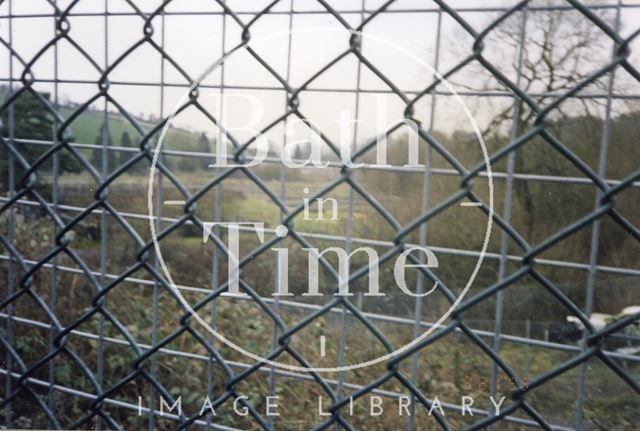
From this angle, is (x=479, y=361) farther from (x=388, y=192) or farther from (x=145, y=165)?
(x=145, y=165)

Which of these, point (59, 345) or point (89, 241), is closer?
point (59, 345)

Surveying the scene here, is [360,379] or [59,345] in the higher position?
[59,345]

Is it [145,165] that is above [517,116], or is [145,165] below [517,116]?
below

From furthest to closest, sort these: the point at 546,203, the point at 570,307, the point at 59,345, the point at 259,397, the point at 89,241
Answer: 1. the point at 89,241
2. the point at 259,397
3. the point at 546,203
4. the point at 59,345
5. the point at 570,307

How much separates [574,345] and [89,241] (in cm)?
148

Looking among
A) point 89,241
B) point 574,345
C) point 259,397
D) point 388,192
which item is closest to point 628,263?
point 574,345

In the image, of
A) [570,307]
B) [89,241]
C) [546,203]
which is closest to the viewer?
[570,307]

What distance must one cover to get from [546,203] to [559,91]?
0.28 m

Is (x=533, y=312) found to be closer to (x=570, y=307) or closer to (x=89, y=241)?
(x=570, y=307)

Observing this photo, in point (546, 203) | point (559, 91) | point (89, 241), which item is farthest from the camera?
point (89, 241)

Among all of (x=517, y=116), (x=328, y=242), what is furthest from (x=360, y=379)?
(x=517, y=116)

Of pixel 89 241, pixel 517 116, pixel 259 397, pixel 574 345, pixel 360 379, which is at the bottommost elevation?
pixel 259 397

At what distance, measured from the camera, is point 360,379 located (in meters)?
1.63

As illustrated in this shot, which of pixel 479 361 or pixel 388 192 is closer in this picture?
pixel 388 192
